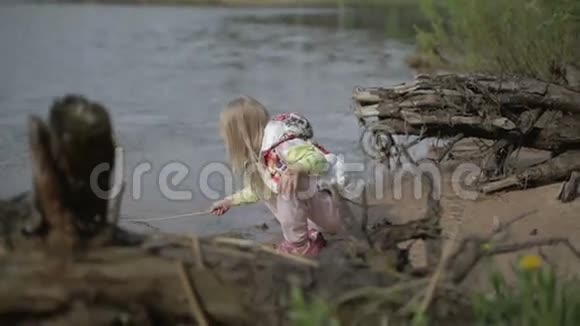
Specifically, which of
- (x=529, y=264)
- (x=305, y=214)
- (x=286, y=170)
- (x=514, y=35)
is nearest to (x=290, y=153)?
(x=286, y=170)

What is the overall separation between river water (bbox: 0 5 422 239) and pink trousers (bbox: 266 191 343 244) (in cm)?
113

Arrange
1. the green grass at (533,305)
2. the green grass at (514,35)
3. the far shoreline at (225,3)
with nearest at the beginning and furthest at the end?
the green grass at (533,305) → the green grass at (514,35) → the far shoreline at (225,3)

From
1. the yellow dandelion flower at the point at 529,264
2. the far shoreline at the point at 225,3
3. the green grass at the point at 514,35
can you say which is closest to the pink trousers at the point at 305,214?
the yellow dandelion flower at the point at 529,264

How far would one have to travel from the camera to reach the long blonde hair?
6.61 m

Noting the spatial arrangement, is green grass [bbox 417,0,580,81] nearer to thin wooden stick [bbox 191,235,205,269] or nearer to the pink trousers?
the pink trousers

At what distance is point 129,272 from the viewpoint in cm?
334

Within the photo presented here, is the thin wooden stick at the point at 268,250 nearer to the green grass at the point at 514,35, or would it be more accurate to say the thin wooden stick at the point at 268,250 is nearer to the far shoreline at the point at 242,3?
the green grass at the point at 514,35

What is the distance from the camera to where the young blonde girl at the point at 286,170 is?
6375 mm

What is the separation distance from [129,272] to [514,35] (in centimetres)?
1001

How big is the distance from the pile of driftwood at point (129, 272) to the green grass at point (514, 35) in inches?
255

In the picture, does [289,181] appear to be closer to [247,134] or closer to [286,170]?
[286,170]

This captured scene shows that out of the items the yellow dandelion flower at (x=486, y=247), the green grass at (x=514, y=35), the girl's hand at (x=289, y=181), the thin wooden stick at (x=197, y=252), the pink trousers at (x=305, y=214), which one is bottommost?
the pink trousers at (x=305, y=214)

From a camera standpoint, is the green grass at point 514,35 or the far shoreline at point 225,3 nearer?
the green grass at point 514,35

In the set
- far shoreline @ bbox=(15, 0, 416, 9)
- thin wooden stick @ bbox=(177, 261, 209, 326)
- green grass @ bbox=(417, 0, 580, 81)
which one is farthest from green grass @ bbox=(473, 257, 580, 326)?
far shoreline @ bbox=(15, 0, 416, 9)
